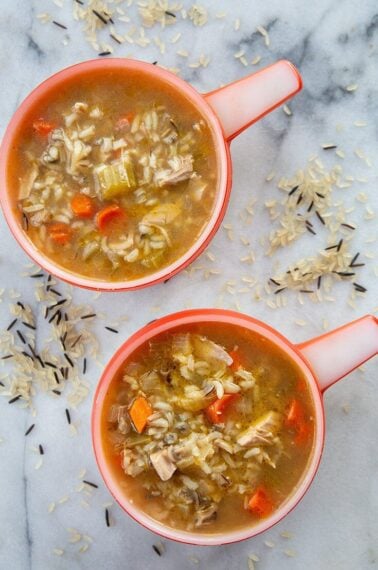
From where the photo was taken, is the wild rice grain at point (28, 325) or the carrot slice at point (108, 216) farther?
the wild rice grain at point (28, 325)

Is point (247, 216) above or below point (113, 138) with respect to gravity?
below

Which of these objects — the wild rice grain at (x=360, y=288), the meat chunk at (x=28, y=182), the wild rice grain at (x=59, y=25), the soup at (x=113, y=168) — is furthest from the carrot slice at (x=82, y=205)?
the wild rice grain at (x=360, y=288)

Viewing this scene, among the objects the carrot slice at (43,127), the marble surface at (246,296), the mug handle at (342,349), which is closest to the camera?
the mug handle at (342,349)

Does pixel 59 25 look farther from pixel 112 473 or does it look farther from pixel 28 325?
pixel 112 473

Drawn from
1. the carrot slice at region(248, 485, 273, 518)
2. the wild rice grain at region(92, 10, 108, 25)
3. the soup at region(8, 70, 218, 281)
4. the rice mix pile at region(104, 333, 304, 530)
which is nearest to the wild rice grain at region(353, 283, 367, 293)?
the rice mix pile at region(104, 333, 304, 530)

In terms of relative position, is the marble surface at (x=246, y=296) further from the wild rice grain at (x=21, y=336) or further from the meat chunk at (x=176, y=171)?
the meat chunk at (x=176, y=171)

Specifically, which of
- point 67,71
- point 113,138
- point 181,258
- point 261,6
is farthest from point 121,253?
point 261,6

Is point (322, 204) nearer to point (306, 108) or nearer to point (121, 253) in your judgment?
point (306, 108)
